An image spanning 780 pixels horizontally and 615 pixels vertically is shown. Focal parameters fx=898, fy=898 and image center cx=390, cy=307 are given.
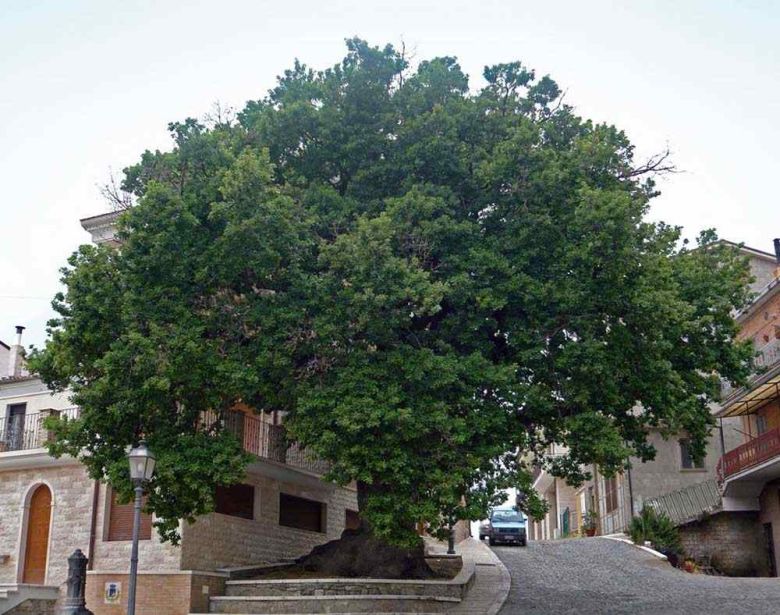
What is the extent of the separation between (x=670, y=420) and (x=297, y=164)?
397 inches

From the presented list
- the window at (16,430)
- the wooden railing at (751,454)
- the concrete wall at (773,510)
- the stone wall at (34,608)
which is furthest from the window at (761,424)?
the window at (16,430)

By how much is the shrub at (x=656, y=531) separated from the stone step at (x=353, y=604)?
1393cm

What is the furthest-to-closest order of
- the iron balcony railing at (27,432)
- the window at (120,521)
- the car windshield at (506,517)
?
1. the car windshield at (506,517)
2. the iron balcony railing at (27,432)
3. the window at (120,521)

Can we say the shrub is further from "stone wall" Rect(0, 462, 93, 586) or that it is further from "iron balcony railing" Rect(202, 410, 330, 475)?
"stone wall" Rect(0, 462, 93, 586)

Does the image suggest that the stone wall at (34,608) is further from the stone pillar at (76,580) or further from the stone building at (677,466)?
the stone building at (677,466)

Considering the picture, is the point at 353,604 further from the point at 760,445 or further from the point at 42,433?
the point at 760,445

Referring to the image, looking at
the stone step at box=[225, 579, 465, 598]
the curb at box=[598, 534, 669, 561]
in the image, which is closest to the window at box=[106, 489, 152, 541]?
the stone step at box=[225, 579, 465, 598]

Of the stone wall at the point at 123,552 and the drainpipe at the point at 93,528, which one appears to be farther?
the drainpipe at the point at 93,528

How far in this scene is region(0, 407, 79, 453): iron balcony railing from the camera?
24.9 meters

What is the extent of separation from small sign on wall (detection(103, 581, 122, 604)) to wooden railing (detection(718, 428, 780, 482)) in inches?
820

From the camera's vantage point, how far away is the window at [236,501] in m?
23.4

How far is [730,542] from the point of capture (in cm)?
3312

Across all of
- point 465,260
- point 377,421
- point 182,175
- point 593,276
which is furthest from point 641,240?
point 182,175

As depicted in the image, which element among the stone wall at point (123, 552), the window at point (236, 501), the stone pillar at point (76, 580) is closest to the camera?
the stone pillar at point (76, 580)
